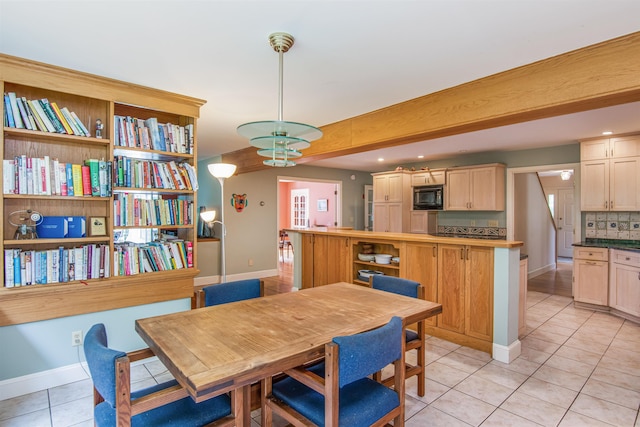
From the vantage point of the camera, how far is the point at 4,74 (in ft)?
7.27

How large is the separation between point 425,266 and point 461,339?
78cm

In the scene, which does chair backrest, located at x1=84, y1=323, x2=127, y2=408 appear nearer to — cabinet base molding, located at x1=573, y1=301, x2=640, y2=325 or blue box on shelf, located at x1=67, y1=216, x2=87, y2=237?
blue box on shelf, located at x1=67, y1=216, x2=87, y2=237

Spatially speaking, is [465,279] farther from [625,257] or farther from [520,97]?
[625,257]

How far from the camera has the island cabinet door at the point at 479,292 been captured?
3.04 m

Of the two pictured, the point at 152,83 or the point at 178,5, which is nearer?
the point at 178,5

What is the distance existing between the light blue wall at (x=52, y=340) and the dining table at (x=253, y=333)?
1.14 m

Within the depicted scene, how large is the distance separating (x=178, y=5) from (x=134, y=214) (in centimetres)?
173

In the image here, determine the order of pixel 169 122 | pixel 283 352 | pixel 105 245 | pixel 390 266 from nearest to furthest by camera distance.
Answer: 1. pixel 283 352
2. pixel 105 245
3. pixel 169 122
4. pixel 390 266

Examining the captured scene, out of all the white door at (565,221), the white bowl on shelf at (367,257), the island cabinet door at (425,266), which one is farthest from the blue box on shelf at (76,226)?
the white door at (565,221)

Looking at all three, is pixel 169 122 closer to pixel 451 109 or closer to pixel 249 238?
pixel 451 109

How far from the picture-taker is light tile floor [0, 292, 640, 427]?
6.96ft

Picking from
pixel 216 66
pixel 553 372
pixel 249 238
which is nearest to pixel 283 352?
pixel 216 66

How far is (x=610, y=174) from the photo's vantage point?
14.6ft

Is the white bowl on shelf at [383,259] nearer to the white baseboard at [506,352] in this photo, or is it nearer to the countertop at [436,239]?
the countertop at [436,239]
